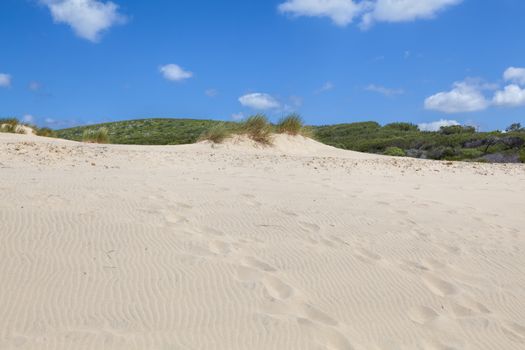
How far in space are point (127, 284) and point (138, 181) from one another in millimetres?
3620

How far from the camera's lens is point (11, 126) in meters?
19.9

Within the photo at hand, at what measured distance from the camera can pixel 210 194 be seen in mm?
6039

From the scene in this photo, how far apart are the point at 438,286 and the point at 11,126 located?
2028 cm

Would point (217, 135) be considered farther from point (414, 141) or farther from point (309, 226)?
point (414, 141)

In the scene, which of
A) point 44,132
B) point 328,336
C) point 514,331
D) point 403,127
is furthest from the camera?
point 403,127

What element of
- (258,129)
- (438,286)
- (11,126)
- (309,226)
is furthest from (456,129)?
(438,286)

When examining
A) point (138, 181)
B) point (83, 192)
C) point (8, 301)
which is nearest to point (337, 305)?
point (8, 301)

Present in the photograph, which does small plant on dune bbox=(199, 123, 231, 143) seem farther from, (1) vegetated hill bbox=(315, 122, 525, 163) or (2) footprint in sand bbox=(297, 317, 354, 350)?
(2) footprint in sand bbox=(297, 317, 354, 350)

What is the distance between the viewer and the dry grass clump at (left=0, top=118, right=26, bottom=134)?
19250 mm

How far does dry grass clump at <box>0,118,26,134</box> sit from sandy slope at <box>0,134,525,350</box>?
1391 centimetres

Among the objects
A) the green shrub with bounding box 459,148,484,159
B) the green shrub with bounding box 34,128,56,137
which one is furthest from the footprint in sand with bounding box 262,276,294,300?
the green shrub with bounding box 34,128,56,137

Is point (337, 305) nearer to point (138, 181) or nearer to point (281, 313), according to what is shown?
point (281, 313)

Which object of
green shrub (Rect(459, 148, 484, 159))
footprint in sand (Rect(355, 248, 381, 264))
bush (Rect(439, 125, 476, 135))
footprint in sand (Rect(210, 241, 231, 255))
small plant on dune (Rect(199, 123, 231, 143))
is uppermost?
bush (Rect(439, 125, 476, 135))

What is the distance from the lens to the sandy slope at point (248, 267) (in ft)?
9.12
